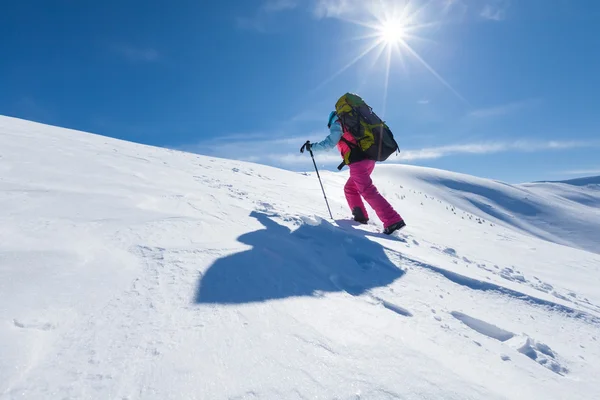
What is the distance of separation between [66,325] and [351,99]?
4.54 metres

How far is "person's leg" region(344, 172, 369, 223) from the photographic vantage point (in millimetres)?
5227

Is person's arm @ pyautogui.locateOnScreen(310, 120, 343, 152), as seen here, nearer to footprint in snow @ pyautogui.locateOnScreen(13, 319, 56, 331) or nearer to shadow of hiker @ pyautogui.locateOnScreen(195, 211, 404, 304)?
shadow of hiker @ pyautogui.locateOnScreen(195, 211, 404, 304)

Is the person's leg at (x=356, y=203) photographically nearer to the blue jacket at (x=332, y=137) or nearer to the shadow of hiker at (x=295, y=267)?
the blue jacket at (x=332, y=137)

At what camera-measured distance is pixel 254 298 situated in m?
1.87

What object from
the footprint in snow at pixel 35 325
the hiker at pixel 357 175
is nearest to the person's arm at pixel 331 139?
the hiker at pixel 357 175

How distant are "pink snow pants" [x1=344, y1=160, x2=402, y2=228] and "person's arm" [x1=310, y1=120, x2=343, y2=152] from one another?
0.49 m

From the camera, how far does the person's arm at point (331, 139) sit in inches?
203

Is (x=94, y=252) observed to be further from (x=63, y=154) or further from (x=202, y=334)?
(x=63, y=154)

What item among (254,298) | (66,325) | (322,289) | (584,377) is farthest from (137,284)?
(584,377)

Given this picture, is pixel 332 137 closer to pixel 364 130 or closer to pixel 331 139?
pixel 331 139

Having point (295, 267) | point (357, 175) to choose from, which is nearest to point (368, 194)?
point (357, 175)

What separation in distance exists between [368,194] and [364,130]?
0.98 meters

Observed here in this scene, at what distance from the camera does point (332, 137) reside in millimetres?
5203

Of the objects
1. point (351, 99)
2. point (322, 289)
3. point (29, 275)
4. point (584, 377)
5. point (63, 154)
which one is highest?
point (351, 99)
